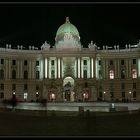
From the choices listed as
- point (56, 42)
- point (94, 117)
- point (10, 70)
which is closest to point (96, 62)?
point (56, 42)

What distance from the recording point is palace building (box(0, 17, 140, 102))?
106312 mm

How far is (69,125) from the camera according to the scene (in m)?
36.8

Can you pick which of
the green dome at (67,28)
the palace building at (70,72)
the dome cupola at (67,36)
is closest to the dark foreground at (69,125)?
the palace building at (70,72)

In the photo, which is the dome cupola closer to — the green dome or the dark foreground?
the green dome

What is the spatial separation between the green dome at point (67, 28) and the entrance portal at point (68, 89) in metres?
15.0

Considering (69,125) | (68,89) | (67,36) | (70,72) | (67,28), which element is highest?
(67,28)

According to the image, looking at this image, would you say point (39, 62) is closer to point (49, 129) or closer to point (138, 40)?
point (138, 40)

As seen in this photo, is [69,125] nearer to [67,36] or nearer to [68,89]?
[68,89]

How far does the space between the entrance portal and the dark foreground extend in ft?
206

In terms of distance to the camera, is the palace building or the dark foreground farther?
the palace building

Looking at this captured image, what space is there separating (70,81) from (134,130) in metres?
72.3

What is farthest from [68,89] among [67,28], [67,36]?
[67,28]

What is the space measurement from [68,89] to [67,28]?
19.3 metres

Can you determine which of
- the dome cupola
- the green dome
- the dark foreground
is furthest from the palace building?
the dark foreground
